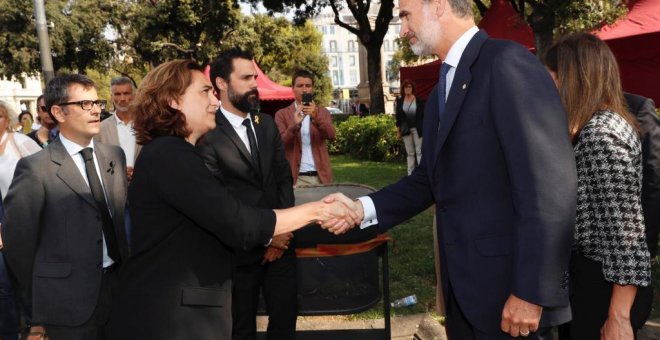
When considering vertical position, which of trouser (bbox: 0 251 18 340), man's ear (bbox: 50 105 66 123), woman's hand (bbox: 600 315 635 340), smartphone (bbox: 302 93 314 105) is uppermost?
man's ear (bbox: 50 105 66 123)

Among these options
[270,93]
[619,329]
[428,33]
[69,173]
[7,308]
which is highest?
[428,33]

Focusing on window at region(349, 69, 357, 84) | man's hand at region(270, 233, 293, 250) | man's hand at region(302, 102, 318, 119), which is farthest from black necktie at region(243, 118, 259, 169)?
window at region(349, 69, 357, 84)

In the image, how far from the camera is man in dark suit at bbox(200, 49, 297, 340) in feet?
11.1

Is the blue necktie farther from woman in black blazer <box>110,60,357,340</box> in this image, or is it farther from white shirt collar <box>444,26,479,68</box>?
woman in black blazer <box>110,60,357,340</box>

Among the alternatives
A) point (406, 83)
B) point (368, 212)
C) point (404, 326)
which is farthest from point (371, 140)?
point (368, 212)

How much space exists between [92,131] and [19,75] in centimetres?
3280

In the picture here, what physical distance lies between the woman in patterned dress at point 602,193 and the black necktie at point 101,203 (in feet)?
8.13

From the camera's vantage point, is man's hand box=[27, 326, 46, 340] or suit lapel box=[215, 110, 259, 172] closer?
man's hand box=[27, 326, 46, 340]

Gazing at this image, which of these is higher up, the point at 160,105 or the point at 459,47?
the point at 459,47

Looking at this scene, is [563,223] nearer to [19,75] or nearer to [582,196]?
[582,196]

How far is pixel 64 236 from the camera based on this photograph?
291 centimetres

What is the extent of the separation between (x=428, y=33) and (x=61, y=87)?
87.7 inches

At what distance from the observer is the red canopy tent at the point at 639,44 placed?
671 cm

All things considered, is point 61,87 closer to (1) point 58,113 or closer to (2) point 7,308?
(1) point 58,113
